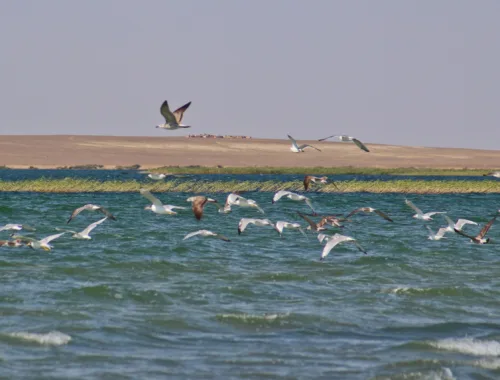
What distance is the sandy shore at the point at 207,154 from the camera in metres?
115

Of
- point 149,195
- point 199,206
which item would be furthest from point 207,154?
point 199,206

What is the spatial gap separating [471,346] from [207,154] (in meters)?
109

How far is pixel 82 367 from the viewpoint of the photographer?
43.2 ft

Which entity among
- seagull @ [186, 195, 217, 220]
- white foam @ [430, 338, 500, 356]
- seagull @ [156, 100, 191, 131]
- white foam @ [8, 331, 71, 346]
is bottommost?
white foam @ [8, 331, 71, 346]

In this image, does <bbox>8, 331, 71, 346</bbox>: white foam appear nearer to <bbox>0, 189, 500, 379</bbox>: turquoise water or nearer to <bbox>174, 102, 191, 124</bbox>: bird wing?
<bbox>0, 189, 500, 379</bbox>: turquoise water

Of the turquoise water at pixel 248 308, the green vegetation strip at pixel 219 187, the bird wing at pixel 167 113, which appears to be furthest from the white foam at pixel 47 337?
the green vegetation strip at pixel 219 187

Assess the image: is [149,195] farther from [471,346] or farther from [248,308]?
[471,346]

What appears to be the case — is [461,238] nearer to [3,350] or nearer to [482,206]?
[482,206]

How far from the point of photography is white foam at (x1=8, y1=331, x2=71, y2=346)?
14552 millimetres

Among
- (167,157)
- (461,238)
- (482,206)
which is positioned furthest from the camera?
(167,157)

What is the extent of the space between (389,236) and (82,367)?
19401mm

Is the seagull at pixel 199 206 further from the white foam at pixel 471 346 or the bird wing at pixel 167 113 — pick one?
the white foam at pixel 471 346

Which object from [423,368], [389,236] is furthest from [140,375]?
[389,236]

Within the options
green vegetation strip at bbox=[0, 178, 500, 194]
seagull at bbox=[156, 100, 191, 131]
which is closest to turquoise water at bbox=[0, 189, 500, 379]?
seagull at bbox=[156, 100, 191, 131]
